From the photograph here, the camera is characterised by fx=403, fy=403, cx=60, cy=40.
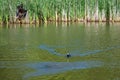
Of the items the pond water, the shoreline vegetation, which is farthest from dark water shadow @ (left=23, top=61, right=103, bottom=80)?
the shoreline vegetation

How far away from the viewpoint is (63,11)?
105500 millimetres

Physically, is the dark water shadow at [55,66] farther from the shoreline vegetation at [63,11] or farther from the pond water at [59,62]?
the shoreline vegetation at [63,11]

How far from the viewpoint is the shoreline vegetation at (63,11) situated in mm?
99000

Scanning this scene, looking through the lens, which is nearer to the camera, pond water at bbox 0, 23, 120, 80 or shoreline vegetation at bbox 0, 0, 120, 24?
pond water at bbox 0, 23, 120, 80

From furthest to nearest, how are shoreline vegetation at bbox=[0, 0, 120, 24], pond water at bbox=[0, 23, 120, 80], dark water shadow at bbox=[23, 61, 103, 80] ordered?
shoreline vegetation at bbox=[0, 0, 120, 24], dark water shadow at bbox=[23, 61, 103, 80], pond water at bbox=[0, 23, 120, 80]

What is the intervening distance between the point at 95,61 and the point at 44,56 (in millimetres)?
6797

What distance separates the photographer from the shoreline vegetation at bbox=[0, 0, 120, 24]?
325 feet

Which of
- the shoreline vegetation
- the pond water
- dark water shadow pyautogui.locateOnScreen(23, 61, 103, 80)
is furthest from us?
the shoreline vegetation

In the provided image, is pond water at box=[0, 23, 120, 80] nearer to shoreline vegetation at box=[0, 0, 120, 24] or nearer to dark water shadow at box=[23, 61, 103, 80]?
dark water shadow at box=[23, 61, 103, 80]

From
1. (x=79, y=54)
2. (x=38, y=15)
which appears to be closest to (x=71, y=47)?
(x=79, y=54)

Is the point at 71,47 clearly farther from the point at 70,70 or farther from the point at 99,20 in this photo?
the point at 99,20

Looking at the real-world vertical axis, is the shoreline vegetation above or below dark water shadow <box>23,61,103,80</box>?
above

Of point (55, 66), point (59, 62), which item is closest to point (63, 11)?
point (59, 62)

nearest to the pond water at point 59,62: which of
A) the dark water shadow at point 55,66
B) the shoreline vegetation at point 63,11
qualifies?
the dark water shadow at point 55,66
